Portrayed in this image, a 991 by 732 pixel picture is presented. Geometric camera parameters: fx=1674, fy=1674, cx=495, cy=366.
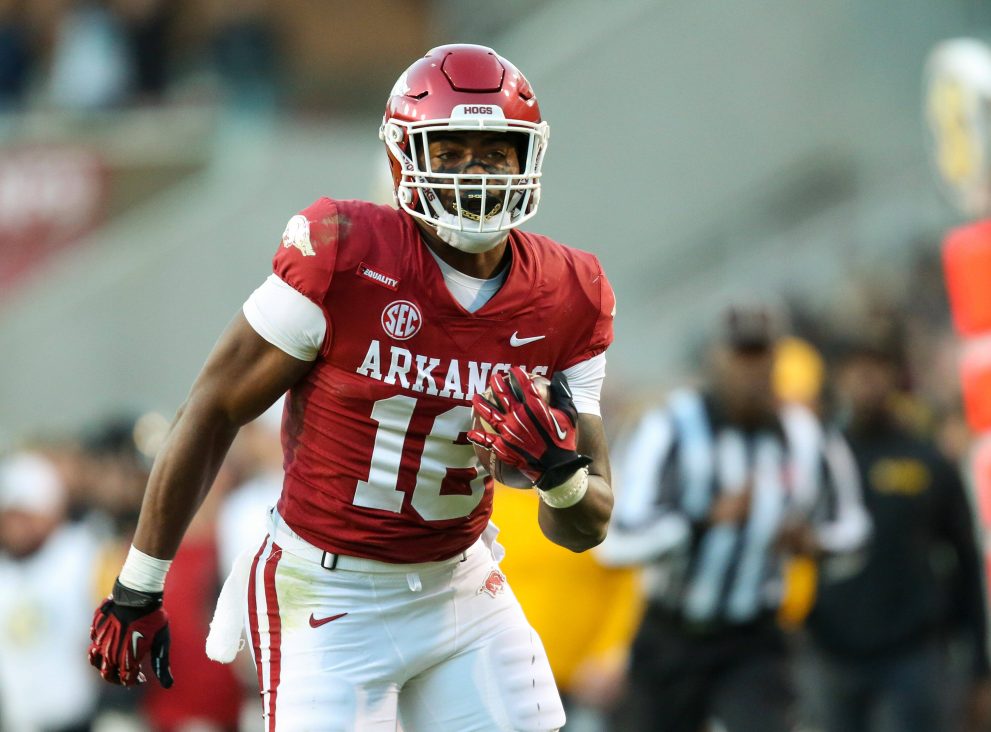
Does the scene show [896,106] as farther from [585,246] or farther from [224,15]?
[224,15]

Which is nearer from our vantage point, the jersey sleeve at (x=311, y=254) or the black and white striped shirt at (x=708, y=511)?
the jersey sleeve at (x=311, y=254)

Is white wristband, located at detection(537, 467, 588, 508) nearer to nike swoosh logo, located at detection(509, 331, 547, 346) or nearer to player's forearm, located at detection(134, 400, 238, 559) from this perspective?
nike swoosh logo, located at detection(509, 331, 547, 346)

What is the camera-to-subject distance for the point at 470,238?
12.3 ft

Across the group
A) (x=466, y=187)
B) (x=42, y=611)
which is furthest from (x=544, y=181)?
(x=466, y=187)

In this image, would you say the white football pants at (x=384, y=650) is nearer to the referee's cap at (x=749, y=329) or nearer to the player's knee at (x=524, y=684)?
the player's knee at (x=524, y=684)

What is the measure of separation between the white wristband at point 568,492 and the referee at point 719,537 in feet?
8.23

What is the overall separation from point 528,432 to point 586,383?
0.51 metres

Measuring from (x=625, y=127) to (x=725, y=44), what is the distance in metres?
0.91

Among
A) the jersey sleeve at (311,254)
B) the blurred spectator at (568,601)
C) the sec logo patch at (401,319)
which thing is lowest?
the blurred spectator at (568,601)

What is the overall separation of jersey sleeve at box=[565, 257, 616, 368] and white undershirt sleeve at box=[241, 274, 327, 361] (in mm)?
647

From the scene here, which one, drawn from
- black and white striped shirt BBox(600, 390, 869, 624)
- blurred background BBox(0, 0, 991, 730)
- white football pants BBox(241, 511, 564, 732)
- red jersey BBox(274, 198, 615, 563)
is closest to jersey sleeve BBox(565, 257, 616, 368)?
red jersey BBox(274, 198, 615, 563)

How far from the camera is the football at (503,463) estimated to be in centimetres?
358

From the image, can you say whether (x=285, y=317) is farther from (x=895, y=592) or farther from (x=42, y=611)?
(x=42, y=611)

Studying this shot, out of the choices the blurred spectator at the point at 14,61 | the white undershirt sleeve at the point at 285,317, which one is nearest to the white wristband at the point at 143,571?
the white undershirt sleeve at the point at 285,317
